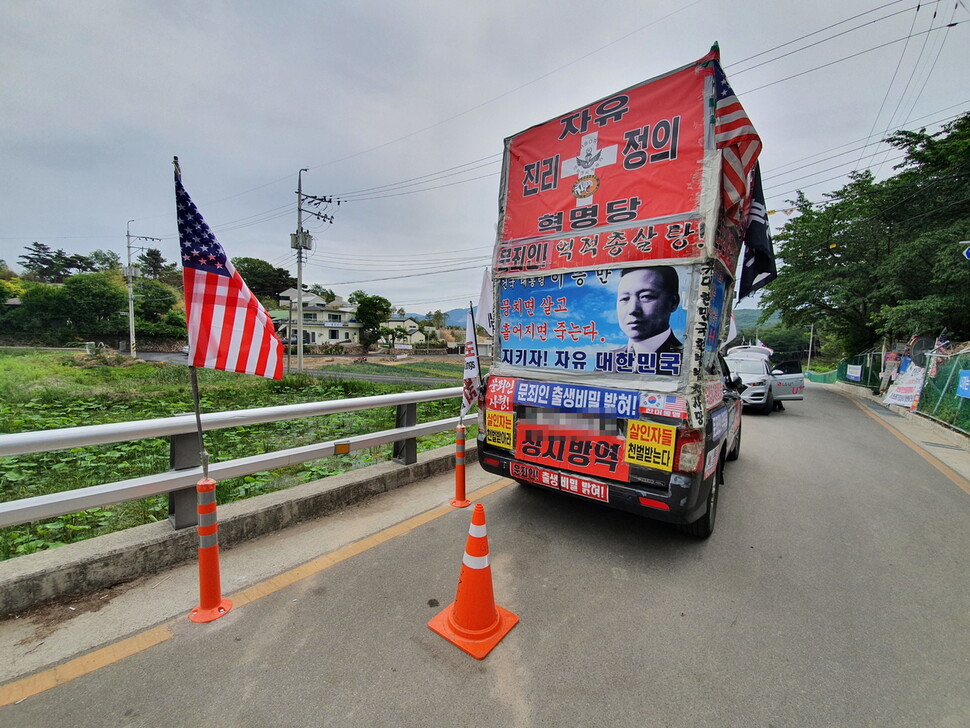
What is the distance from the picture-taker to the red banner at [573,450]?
323cm

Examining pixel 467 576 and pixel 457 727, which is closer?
pixel 457 727

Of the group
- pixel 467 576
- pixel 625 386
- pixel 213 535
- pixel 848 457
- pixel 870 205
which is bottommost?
pixel 848 457

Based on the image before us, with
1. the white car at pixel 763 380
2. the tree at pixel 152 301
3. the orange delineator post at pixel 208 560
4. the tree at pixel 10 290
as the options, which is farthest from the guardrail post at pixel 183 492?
the tree at pixel 10 290

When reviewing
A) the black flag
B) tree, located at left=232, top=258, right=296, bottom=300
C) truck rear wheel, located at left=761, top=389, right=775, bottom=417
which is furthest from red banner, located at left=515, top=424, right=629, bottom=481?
tree, located at left=232, top=258, right=296, bottom=300

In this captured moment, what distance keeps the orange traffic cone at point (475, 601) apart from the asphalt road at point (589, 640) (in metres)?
0.08

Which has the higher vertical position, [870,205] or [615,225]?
[870,205]

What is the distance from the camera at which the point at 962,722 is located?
1885mm

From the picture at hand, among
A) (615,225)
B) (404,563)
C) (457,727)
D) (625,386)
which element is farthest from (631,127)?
(457,727)

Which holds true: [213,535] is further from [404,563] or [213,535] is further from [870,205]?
[870,205]

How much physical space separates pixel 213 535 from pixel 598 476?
8.63 feet

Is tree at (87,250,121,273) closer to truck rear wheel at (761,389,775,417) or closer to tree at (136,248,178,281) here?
tree at (136,248,178,281)

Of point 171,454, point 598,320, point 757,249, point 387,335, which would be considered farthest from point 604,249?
point 387,335

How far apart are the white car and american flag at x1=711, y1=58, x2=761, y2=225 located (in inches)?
378

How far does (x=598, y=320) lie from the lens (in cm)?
352
